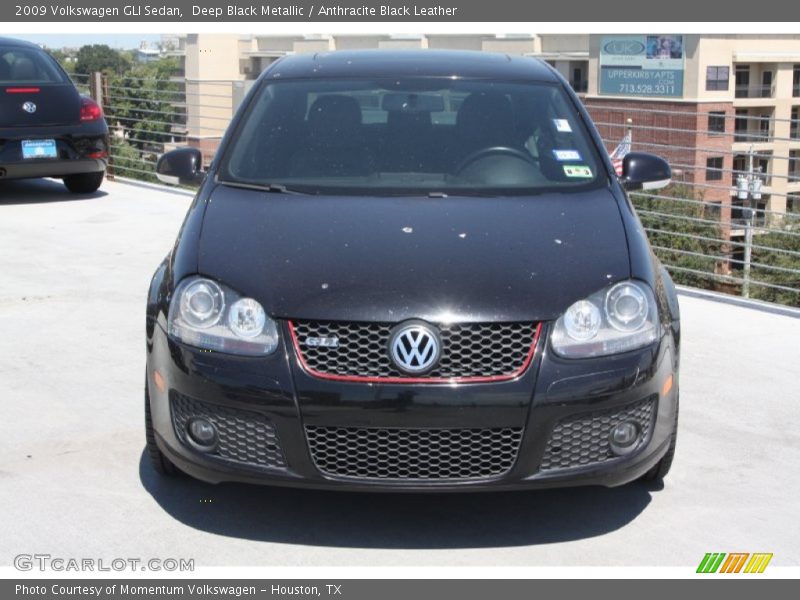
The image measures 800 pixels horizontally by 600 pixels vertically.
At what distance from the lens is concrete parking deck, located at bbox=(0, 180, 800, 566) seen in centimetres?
445

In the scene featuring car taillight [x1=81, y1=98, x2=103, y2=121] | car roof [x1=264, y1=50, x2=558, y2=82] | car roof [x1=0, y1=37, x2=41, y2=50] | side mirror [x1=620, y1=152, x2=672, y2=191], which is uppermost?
car roof [x1=0, y1=37, x2=41, y2=50]

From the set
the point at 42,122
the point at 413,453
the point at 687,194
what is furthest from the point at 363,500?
the point at 687,194

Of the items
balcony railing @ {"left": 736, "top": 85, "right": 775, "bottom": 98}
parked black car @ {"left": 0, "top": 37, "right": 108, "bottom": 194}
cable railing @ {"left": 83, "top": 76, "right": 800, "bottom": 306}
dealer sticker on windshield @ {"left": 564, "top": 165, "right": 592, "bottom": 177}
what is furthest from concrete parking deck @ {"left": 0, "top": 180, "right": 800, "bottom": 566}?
balcony railing @ {"left": 736, "top": 85, "right": 775, "bottom": 98}

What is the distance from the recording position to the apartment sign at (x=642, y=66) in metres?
77.1

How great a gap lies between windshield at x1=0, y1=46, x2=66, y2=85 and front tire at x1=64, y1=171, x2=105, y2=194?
3.27 feet

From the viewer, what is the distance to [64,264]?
962 cm

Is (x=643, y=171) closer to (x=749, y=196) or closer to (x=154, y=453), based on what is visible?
(x=154, y=453)

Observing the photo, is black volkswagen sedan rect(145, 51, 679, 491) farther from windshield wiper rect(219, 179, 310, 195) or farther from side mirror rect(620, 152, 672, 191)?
side mirror rect(620, 152, 672, 191)

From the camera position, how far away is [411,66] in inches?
234

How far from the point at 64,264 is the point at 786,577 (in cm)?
661

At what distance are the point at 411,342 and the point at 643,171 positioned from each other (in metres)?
2.24

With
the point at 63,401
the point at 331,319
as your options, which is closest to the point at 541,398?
the point at 331,319

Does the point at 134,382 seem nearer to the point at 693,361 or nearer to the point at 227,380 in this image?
the point at 227,380

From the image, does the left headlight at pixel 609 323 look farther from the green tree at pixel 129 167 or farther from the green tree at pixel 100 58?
the green tree at pixel 100 58
